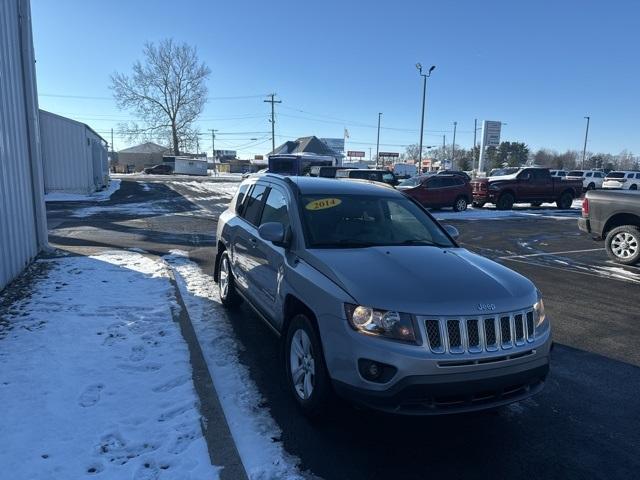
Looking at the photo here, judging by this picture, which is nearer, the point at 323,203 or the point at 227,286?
the point at 323,203

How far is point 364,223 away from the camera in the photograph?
4.42 meters

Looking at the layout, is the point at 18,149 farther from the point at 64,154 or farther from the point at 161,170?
the point at 161,170

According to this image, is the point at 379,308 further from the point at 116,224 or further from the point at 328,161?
the point at 328,161

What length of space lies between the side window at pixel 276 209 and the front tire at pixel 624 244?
8.16m

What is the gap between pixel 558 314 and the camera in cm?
641

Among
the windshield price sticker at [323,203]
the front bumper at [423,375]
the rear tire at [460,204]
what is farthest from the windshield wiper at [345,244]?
the rear tire at [460,204]

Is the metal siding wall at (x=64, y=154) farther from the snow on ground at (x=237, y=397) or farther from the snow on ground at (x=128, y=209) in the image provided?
the snow on ground at (x=237, y=397)

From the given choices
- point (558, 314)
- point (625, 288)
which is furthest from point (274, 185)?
point (625, 288)

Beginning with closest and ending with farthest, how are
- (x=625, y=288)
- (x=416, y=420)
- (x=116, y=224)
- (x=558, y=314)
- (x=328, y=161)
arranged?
1. (x=416, y=420)
2. (x=558, y=314)
3. (x=625, y=288)
4. (x=116, y=224)
5. (x=328, y=161)

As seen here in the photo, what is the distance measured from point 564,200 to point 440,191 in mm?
8471

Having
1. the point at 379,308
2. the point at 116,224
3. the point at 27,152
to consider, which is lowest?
the point at 116,224

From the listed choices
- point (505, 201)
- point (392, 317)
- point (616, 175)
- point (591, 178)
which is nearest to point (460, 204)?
point (505, 201)

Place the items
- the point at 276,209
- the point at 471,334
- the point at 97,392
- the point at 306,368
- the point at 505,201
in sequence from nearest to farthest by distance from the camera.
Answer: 1. the point at 471,334
2. the point at 306,368
3. the point at 97,392
4. the point at 276,209
5. the point at 505,201

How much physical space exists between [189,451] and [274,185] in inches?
115
